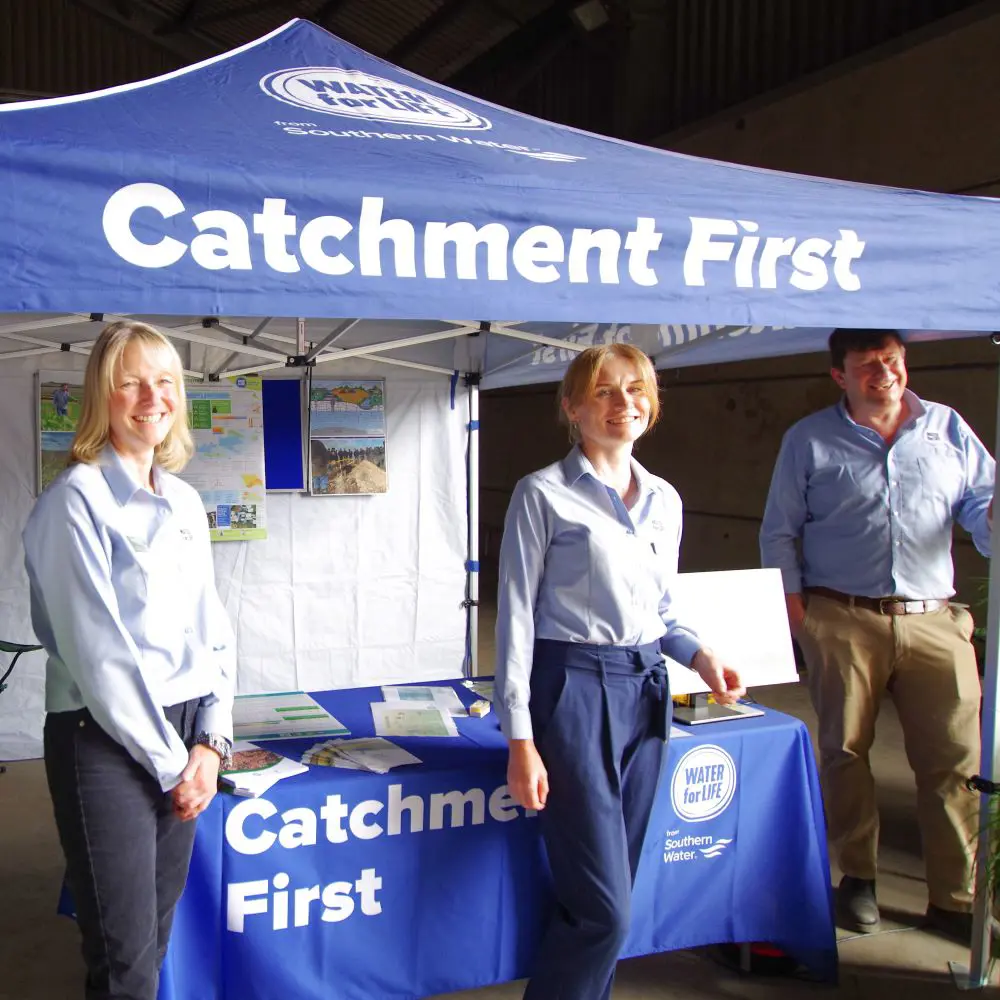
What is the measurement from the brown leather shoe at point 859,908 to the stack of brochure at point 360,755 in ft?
4.66

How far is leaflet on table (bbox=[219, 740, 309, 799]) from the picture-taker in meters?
1.86

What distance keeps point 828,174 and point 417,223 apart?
5.15 m

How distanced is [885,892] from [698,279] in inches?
83.4

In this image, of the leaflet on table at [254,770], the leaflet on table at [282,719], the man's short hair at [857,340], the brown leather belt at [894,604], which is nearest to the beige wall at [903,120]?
the man's short hair at [857,340]

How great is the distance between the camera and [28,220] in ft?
4.65

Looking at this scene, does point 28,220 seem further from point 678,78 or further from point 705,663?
point 678,78

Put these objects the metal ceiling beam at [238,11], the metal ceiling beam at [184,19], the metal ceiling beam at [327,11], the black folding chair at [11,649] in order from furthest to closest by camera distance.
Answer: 1. the metal ceiling beam at [184,19]
2. the metal ceiling beam at [238,11]
3. the metal ceiling beam at [327,11]
4. the black folding chair at [11,649]

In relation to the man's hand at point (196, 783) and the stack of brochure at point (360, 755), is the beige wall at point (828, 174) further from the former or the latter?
the man's hand at point (196, 783)

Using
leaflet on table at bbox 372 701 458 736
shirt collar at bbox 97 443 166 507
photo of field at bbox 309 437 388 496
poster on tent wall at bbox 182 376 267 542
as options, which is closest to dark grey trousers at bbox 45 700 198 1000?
shirt collar at bbox 97 443 166 507

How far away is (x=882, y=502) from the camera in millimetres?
2596

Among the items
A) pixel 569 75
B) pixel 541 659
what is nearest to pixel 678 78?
Result: pixel 569 75

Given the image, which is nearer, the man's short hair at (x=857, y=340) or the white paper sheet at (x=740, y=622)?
the white paper sheet at (x=740, y=622)

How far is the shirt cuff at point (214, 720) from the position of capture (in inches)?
61.2

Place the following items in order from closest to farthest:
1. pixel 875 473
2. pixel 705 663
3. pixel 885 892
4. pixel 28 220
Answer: pixel 28 220 < pixel 705 663 < pixel 875 473 < pixel 885 892
